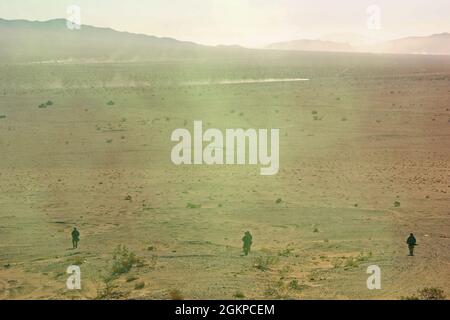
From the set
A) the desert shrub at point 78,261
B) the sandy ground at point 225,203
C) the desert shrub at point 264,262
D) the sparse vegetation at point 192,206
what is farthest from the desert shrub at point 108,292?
the sparse vegetation at point 192,206

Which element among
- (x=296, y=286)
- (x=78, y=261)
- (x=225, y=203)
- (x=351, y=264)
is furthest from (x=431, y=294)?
(x=225, y=203)

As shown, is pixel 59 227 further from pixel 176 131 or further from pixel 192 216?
pixel 176 131

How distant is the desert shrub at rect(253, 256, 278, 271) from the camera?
52.9 feet

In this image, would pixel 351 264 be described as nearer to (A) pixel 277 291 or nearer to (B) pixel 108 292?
(A) pixel 277 291

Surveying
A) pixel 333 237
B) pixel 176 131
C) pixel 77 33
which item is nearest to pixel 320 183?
pixel 333 237

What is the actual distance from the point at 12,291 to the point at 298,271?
22.7 ft

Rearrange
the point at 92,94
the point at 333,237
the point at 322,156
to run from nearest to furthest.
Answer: the point at 333,237 < the point at 322,156 < the point at 92,94

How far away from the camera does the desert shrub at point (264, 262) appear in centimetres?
1612

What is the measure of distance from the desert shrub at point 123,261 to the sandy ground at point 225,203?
20 cm

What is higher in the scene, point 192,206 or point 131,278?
point 192,206

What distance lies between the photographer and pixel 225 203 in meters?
23.3

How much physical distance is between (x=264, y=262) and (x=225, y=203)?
7.03m

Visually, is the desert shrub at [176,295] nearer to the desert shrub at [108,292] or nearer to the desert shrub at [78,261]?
the desert shrub at [108,292]
